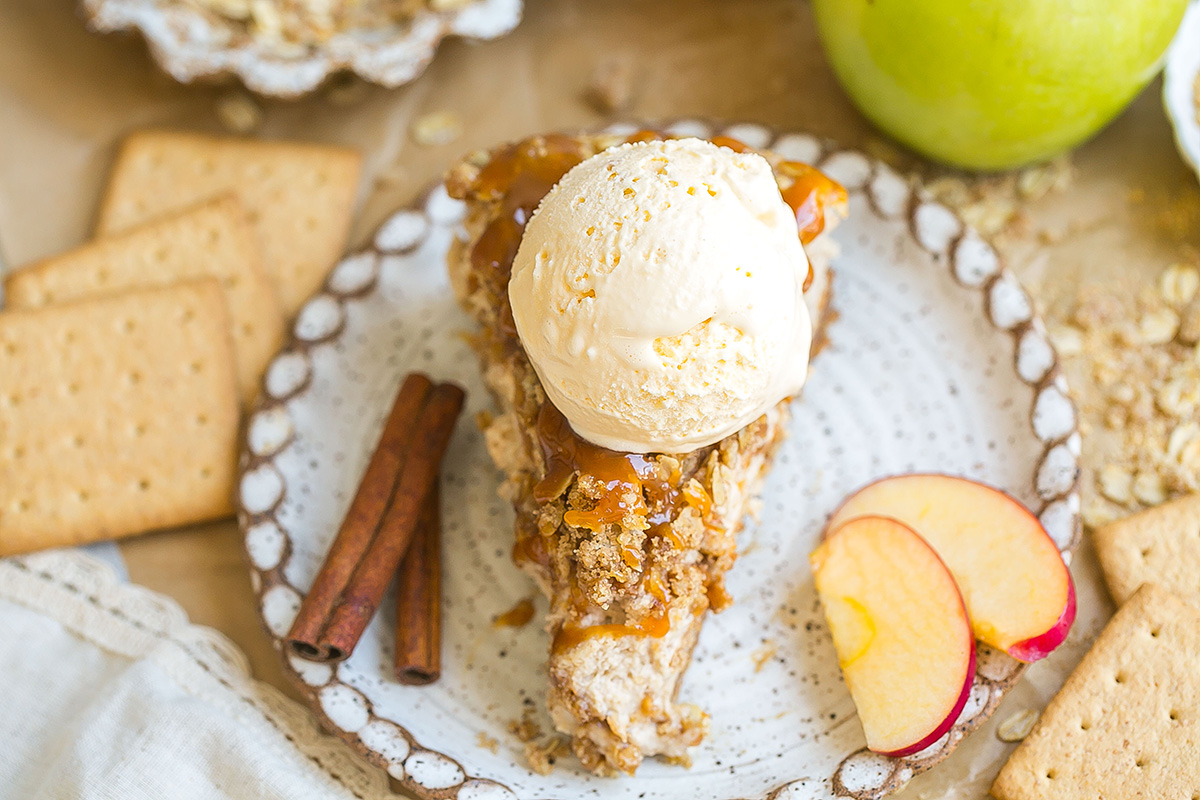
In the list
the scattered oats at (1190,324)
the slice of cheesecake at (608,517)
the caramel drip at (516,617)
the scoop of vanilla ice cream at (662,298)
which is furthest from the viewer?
the scattered oats at (1190,324)

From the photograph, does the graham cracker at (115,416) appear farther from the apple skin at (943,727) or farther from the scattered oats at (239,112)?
the apple skin at (943,727)

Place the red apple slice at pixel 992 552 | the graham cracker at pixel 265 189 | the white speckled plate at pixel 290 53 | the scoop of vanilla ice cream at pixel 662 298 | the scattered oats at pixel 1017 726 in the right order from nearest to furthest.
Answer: the scoop of vanilla ice cream at pixel 662 298
the red apple slice at pixel 992 552
the scattered oats at pixel 1017 726
the white speckled plate at pixel 290 53
the graham cracker at pixel 265 189

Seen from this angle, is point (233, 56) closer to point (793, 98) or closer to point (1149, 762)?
point (793, 98)

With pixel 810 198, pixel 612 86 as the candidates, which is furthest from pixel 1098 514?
pixel 612 86

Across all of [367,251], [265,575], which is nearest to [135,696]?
[265,575]

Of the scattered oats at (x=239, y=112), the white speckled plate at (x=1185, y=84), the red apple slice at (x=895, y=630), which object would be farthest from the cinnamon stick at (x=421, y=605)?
the white speckled plate at (x=1185, y=84)

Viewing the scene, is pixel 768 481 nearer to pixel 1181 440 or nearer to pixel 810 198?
pixel 810 198

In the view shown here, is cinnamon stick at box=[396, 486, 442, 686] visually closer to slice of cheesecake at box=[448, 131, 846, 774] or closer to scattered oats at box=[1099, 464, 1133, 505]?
slice of cheesecake at box=[448, 131, 846, 774]

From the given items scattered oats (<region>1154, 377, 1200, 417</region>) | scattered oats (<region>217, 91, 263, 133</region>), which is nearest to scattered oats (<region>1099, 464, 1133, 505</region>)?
scattered oats (<region>1154, 377, 1200, 417</region>)
